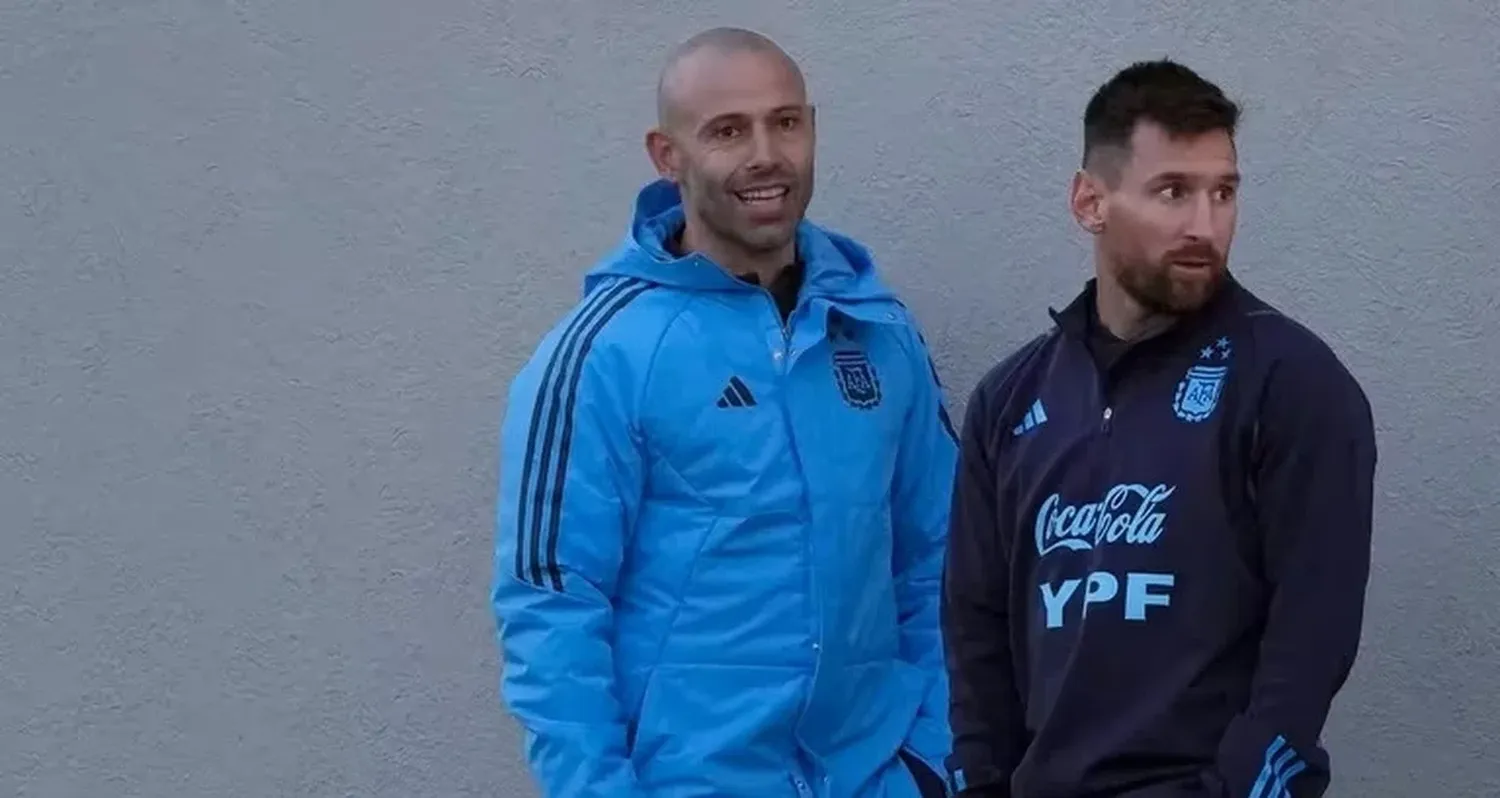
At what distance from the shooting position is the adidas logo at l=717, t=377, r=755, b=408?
3453mm

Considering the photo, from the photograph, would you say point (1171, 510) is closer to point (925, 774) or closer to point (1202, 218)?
point (1202, 218)

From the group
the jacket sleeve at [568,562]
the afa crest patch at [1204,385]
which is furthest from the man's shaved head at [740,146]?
the afa crest patch at [1204,385]

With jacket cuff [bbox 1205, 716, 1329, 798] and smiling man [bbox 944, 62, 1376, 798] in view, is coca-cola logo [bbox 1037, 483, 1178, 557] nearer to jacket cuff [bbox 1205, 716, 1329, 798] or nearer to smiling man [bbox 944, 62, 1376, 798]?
smiling man [bbox 944, 62, 1376, 798]

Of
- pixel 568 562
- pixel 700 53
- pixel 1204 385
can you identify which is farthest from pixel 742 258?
pixel 1204 385

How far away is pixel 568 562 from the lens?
3.37 m

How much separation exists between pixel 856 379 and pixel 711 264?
311 mm

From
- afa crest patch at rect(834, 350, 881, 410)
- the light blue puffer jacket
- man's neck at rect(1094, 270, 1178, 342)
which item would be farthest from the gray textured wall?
man's neck at rect(1094, 270, 1178, 342)

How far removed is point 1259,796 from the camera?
268cm

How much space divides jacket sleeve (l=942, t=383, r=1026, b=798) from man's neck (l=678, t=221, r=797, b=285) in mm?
545

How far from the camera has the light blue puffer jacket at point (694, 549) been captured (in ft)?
11.1

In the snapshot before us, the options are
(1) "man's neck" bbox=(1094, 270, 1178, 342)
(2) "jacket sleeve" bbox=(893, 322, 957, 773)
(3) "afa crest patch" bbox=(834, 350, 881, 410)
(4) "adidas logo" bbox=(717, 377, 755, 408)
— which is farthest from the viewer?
(2) "jacket sleeve" bbox=(893, 322, 957, 773)

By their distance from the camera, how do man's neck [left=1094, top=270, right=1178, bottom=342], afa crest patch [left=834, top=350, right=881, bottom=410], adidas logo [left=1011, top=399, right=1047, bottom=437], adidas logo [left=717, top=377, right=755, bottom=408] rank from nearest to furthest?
man's neck [left=1094, top=270, right=1178, bottom=342] < adidas logo [left=1011, top=399, right=1047, bottom=437] < adidas logo [left=717, top=377, right=755, bottom=408] < afa crest patch [left=834, top=350, right=881, bottom=410]

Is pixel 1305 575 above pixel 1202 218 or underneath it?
underneath

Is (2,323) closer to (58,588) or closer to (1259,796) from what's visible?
(58,588)
